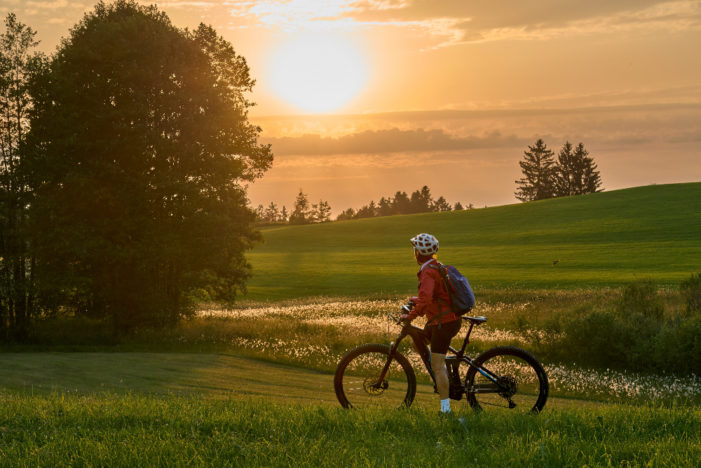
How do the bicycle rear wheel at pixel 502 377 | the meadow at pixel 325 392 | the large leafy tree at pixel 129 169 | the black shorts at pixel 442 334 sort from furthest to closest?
the large leafy tree at pixel 129 169
the bicycle rear wheel at pixel 502 377
the black shorts at pixel 442 334
the meadow at pixel 325 392

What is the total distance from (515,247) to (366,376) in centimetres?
7584

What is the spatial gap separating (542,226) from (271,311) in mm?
64601

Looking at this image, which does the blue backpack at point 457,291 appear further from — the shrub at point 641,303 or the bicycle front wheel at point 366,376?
the shrub at point 641,303

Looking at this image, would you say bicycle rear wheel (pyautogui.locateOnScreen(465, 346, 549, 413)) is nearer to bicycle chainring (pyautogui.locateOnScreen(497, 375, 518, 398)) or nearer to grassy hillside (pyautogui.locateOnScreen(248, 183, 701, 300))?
bicycle chainring (pyautogui.locateOnScreen(497, 375, 518, 398))

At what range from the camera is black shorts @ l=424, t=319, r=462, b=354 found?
9.89 meters

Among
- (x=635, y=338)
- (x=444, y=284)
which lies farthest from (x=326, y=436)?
(x=635, y=338)

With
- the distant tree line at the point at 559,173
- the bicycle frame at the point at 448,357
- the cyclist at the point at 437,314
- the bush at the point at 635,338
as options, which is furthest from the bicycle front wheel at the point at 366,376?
the distant tree line at the point at 559,173

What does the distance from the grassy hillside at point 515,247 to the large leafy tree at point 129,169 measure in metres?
27.5

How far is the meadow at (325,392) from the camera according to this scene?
25.6 ft

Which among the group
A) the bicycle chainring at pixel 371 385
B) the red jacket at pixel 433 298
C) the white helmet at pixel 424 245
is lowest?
the bicycle chainring at pixel 371 385

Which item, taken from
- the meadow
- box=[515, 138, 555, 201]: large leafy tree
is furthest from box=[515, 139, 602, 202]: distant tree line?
the meadow

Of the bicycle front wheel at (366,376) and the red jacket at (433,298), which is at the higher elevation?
the red jacket at (433,298)

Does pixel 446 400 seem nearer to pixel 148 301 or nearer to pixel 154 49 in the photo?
pixel 148 301

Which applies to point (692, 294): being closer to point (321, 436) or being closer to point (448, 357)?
point (448, 357)
